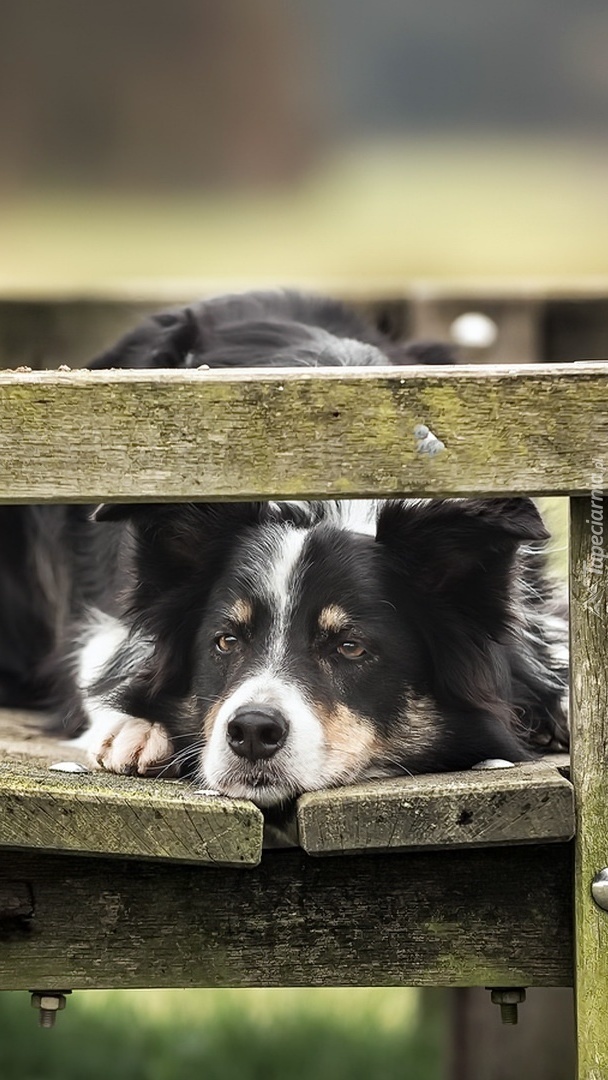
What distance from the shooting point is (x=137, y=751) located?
253cm

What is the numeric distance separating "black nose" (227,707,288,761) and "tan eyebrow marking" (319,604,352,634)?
25 cm

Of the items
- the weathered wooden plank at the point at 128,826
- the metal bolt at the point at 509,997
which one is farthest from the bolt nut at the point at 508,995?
the weathered wooden plank at the point at 128,826

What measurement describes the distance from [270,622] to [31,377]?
762mm

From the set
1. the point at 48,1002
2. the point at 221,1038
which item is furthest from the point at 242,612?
the point at 221,1038

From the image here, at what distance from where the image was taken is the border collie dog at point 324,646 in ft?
7.82

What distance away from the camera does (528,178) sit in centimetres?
1212

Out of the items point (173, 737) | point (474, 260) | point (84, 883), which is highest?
point (474, 260)

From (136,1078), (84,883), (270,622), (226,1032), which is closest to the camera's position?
(84,883)

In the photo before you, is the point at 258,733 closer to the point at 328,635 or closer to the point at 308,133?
the point at 328,635

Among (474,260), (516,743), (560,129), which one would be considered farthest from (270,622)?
(560,129)

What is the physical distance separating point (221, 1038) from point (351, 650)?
3.20 m

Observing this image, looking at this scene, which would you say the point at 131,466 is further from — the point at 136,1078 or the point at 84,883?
the point at 136,1078

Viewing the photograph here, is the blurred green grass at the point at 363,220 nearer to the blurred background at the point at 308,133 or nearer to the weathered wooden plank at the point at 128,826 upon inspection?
the blurred background at the point at 308,133

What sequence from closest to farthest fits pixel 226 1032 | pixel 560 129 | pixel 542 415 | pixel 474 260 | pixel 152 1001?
pixel 542 415, pixel 226 1032, pixel 152 1001, pixel 474 260, pixel 560 129
